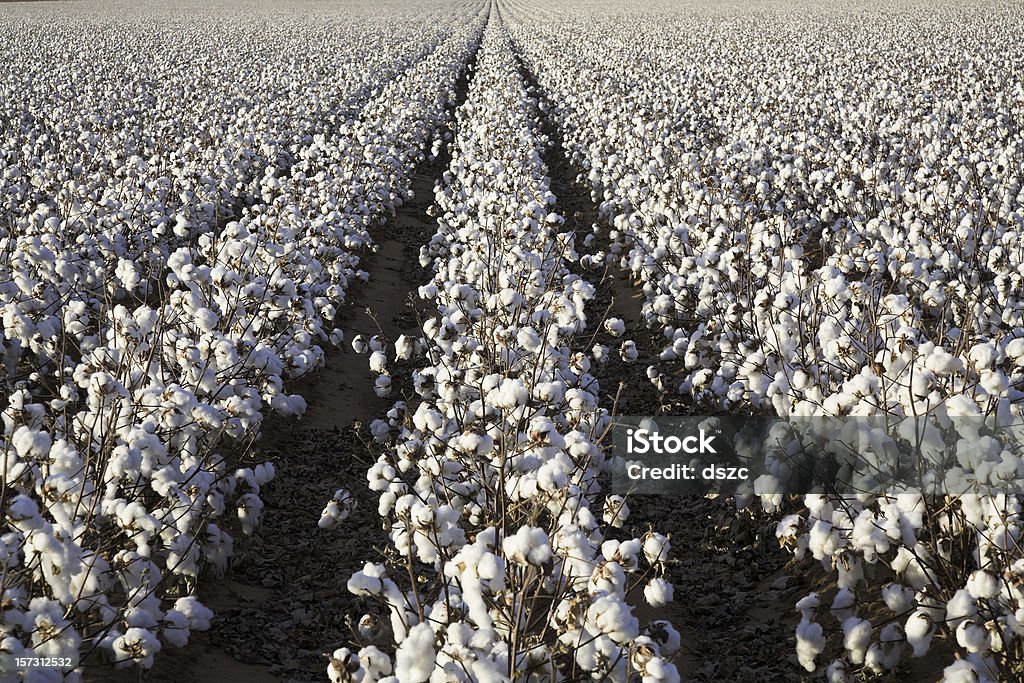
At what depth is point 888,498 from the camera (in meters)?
4.49

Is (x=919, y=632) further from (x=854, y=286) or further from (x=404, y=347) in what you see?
(x=404, y=347)

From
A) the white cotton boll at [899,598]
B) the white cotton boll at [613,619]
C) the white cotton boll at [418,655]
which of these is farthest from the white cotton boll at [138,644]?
the white cotton boll at [899,598]

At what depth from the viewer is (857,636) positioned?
157 inches

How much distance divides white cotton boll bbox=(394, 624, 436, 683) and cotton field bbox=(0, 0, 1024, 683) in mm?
12

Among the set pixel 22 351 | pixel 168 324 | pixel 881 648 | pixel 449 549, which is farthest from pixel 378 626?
pixel 22 351

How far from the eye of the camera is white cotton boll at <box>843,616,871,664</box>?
13.1 feet

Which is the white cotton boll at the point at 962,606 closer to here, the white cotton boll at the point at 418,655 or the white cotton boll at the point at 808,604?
the white cotton boll at the point at 808,604

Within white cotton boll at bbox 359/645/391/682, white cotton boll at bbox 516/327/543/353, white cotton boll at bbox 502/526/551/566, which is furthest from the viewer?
white cotton boll at bbox 516/327/543/353

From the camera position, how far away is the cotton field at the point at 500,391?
3945 mm

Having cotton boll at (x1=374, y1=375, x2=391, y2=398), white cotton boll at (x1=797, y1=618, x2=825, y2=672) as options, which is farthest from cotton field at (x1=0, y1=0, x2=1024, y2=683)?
cotton boll at (x1=374, y1=375, x2=391, y2=398)

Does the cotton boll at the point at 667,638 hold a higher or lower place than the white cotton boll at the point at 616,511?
higher

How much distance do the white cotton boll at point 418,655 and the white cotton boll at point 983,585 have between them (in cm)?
207

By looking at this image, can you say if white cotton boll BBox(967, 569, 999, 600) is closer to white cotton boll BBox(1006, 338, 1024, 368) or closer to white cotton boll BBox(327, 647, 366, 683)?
white cotton boll BBox(1006, 338, 1024, 368)

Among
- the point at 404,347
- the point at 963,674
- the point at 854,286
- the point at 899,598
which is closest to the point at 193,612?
the point at 899,598
